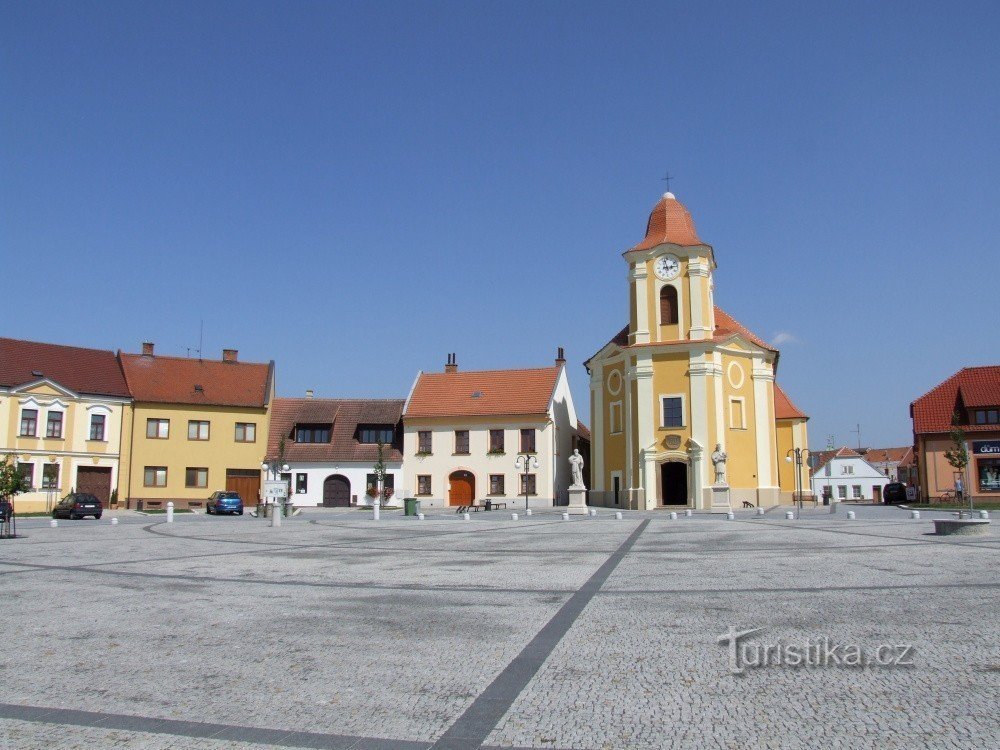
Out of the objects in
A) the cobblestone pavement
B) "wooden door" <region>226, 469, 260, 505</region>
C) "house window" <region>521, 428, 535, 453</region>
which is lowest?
the cobblestone pavement

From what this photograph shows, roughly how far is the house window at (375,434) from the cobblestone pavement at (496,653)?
1569 inches

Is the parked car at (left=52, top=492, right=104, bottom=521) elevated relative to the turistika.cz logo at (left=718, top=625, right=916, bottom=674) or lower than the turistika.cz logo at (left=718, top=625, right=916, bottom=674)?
elevated

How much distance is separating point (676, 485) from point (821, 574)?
117 ft

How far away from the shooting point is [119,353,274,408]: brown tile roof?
171 feet

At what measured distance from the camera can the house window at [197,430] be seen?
51812mm

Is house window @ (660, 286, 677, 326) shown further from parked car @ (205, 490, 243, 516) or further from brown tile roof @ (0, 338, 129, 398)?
brown tile roof @ (0, 338, 129, 398)

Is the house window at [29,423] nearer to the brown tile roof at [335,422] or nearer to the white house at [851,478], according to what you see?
the brown tile roof at [335,422]

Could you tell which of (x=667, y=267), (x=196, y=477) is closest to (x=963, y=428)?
(x=667, y=267)

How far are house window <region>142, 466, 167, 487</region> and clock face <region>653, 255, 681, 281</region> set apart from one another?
31.7 meters

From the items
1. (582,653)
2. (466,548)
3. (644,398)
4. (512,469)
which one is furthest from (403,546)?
(512,469)

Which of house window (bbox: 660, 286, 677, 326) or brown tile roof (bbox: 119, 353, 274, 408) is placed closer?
house window (bbox: 660, 286, 677, 326)

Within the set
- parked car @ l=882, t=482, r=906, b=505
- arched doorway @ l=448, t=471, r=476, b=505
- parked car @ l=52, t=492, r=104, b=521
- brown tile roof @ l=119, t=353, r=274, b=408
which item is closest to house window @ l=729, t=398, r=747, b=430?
parked car @ l=882, t=482, r=906, b=505

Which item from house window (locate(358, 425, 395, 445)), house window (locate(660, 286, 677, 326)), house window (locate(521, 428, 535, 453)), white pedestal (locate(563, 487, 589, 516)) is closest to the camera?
white pedestal (locate(563, 487, 589, 516))

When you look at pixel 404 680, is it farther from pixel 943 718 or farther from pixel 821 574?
pixel 821 574
